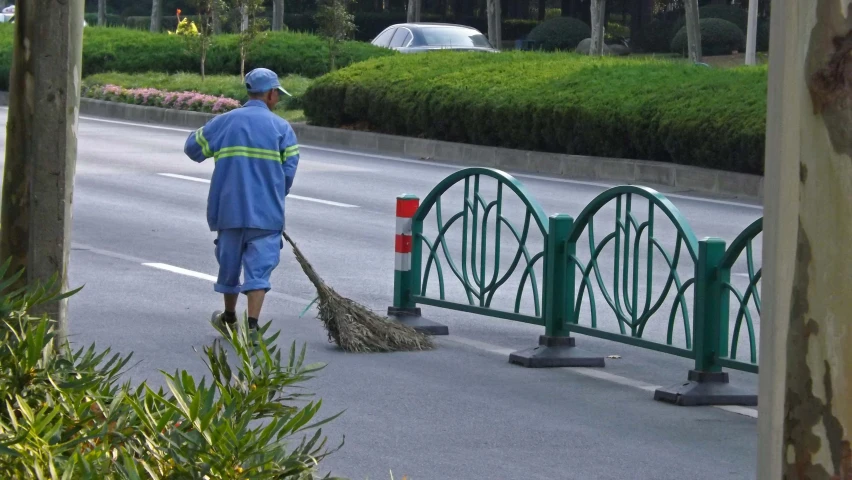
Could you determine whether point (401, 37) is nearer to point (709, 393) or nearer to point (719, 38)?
point (719, 38)

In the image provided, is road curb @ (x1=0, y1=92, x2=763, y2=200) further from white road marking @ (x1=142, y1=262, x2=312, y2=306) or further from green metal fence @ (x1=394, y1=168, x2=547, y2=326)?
green metal fence @ (x1=394, y1=168, x2=547, y2=326)

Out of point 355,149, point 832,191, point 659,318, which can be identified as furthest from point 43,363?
point 355,149

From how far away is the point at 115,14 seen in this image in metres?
80.6

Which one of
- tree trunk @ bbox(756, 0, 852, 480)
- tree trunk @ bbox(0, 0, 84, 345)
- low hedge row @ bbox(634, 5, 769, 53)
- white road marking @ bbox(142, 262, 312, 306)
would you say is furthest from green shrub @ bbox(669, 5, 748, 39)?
tree trunk @ bbox(756, 0, 852, 480)

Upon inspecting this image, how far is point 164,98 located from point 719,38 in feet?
94.5

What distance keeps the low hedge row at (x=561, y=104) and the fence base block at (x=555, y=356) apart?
9014 mm

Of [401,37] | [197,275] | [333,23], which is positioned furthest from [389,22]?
[197,275]

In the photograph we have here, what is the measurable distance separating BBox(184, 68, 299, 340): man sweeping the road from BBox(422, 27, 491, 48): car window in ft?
73.4

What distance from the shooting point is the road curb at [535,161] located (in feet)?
54.7

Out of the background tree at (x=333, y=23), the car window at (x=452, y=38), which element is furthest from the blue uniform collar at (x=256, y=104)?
the car window at (x=452, y=38)

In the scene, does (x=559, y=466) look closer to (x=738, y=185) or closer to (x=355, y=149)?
(x=738, y=185)

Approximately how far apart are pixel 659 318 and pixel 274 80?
2.97 meters

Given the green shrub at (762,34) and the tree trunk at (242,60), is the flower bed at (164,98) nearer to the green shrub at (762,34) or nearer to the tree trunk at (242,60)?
the tree trunk at (242,60)

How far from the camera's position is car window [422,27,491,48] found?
1197 inches
